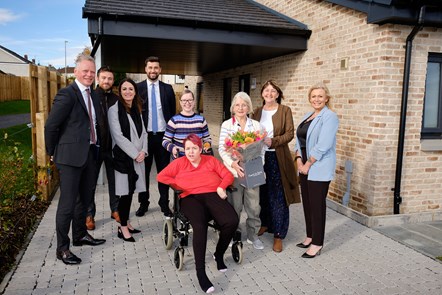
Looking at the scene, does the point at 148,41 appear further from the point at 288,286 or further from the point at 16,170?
the point at 288,286

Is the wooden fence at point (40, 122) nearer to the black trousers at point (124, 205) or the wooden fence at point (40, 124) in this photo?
the wooden fence at point (40, 124)

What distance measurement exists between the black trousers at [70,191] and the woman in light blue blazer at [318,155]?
2.45 metres

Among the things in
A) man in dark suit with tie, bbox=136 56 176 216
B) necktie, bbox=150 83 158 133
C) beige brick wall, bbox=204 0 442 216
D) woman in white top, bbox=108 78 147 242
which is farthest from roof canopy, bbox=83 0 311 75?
woman in white top, bbox=108 78 147 242

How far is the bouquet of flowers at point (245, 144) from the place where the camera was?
3752 millimetres

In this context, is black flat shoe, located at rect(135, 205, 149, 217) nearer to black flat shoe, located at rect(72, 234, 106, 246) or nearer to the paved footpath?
the paved footpath

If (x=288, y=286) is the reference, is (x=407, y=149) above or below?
above

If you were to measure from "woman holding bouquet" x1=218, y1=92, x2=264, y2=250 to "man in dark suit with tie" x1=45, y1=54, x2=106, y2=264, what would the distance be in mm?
1481

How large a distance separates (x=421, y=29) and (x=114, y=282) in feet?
17.4

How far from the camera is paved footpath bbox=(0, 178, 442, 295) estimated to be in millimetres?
3414

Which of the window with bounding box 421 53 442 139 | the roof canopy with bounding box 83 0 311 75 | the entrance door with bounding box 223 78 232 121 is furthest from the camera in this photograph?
the entrance door with bounding box 223 78 232 121

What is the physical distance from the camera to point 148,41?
7.38 metres

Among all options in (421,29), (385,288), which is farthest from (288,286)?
(421,29)

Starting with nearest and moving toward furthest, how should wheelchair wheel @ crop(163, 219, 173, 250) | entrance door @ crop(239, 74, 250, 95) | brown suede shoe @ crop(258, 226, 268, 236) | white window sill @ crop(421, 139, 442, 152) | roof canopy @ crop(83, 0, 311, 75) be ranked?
wheelchair wheel @ crop(163, 219, 173, 250), brown suede shoe @ crop(258, 226, 268, 236), white window sill @ crop(421, 139, 442, 152), roof canopy @ crop(83, 0, 311, 75), entrance door @ crop(239, 74, 250, 95)

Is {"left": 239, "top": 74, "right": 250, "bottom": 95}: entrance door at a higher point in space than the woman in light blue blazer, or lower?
higher
